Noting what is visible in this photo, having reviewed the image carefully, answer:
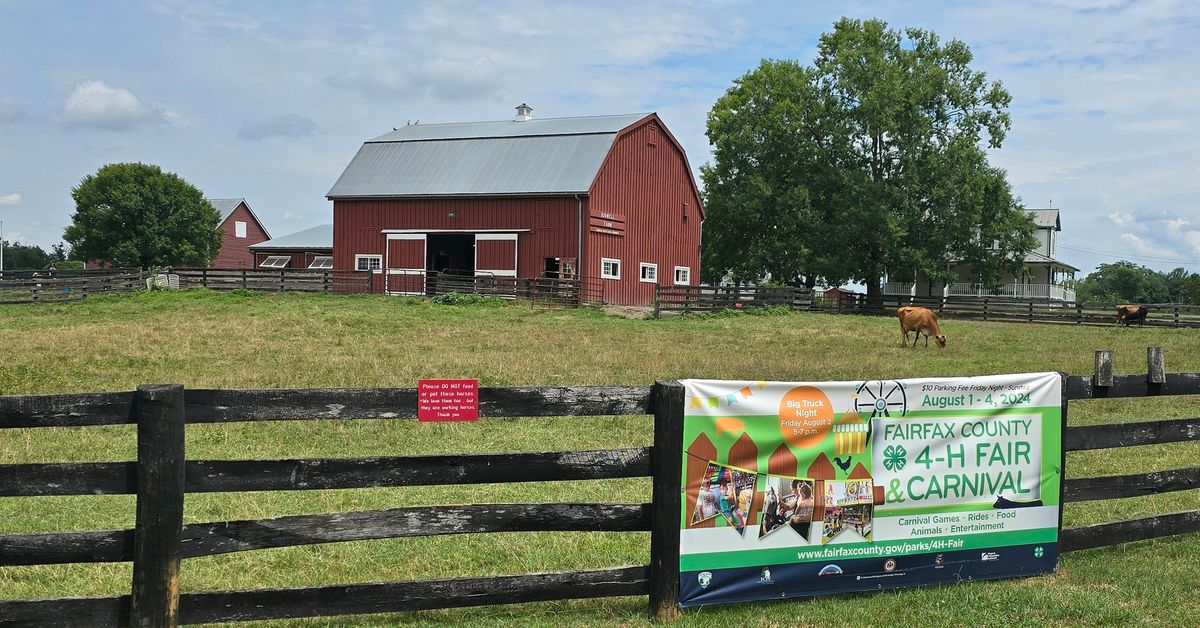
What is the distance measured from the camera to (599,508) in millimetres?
5832

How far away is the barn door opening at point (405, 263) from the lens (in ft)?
141

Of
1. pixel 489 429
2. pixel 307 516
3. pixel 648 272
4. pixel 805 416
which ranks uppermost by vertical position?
pixel 648 272

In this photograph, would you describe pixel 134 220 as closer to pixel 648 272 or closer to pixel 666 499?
pixel 648 272

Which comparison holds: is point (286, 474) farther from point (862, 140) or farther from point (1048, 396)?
point (862, 140)

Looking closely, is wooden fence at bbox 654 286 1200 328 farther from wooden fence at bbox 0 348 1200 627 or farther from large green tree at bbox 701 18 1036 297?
wooden fence at bbox 0 348 1200 627

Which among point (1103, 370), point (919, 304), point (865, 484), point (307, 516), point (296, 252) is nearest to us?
point (307, 516)

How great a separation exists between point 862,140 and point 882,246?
576 cm

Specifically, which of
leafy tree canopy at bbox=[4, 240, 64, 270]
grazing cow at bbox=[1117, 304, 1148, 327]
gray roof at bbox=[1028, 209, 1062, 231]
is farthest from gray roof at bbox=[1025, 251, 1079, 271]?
leafy tree canopy at bbox=[4, 240, 64, 270]

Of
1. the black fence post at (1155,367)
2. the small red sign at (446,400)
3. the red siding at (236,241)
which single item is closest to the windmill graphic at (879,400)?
the black fence post at (1155,367)

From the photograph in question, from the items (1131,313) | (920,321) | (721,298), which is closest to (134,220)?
(721,298)

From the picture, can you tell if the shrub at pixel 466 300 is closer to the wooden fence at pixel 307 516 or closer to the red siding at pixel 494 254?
the red siding at pixel 494 254

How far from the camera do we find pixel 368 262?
4428 cm

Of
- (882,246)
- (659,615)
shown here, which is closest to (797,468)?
(659,615)

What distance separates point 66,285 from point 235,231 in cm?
4608
